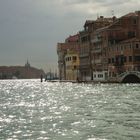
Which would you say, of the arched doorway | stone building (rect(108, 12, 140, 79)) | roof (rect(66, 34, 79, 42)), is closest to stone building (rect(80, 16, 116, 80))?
stone building (rect(108, 12, 140, 79))

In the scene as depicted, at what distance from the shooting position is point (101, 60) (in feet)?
392

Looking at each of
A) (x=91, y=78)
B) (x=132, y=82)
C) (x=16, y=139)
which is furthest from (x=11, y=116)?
(x=91, y=78)

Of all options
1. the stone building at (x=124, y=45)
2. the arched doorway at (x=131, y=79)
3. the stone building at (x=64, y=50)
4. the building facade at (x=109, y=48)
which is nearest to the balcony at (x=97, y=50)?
the building facade at (x=109, y=48)

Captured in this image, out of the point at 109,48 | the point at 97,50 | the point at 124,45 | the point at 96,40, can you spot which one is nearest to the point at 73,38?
the point at 96,40

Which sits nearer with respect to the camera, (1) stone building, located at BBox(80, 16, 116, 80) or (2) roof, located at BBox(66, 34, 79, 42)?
(1) stone building, located at BBox(80, 16, 116, 80)

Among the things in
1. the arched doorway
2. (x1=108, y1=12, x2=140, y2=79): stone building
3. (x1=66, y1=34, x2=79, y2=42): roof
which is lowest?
the arched doorway

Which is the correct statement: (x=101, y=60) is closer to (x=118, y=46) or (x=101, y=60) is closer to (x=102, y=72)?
(x=102, y=72)

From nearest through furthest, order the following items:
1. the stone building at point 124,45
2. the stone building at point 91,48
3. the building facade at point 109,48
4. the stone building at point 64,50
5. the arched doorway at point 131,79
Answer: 1. the arched doorway at point 131,79
2. the stone building at point 124,45
3. the building facade at point 109,48
4. the stone building at point 91,48
5. the stone building at point 64,50

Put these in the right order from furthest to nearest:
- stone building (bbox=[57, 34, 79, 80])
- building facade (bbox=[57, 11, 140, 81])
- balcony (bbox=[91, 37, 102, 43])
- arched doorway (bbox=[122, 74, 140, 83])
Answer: stone building (bbox=[57, 34, 79, 80]), balcony (bbox=[91, 37, 102, 43]), building facade (bbox=[57, 11, 140, 81]), arched doorway (bbox=[122, 74, 140, 83])

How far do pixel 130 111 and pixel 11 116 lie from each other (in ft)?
25.8

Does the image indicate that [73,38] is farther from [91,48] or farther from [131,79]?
[131,79]

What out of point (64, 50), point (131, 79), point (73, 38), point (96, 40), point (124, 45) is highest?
point (73, 38)

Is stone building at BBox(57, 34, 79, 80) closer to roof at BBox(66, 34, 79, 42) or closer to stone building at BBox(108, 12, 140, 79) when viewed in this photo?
roof at BBox(66, 34, 79, 42)

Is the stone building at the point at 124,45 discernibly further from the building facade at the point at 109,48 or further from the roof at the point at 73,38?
the roof at the point at 73,38
